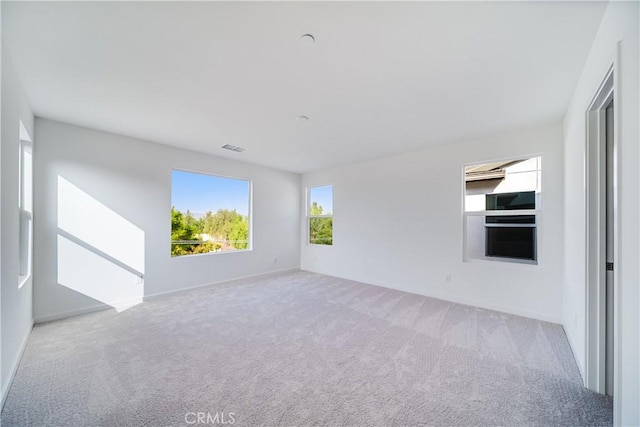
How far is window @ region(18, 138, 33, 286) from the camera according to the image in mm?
2654

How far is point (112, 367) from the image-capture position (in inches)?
81.2

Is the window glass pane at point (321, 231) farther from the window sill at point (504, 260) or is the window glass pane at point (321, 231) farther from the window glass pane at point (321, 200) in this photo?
the window sill at point (504, 260)

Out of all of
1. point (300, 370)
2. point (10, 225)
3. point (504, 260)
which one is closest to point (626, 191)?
point (300, 370)

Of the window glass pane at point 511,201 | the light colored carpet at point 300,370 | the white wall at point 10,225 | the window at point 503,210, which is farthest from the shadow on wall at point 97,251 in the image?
the window glass pane at point 511,201

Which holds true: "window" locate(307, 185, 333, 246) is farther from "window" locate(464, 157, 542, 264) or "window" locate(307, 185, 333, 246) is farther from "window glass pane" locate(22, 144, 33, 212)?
"window glass pane" locate(22, 144, 33, 212)

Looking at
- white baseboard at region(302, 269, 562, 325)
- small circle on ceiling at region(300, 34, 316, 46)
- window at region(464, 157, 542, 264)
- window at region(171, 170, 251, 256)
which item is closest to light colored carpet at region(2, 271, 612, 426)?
white baseboard at region(302, 269, 562, 325)

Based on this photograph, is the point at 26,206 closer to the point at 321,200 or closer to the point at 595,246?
the point at 321,200

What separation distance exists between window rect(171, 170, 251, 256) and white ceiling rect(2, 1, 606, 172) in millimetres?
1458

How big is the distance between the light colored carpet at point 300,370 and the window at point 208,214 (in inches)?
57.1

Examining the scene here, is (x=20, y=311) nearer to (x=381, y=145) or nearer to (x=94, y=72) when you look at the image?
(x=94, y=72)

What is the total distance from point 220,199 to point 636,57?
208 inches

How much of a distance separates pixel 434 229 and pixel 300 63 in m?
3.34

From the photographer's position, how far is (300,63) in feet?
6.31

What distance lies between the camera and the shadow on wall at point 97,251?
3.16m
